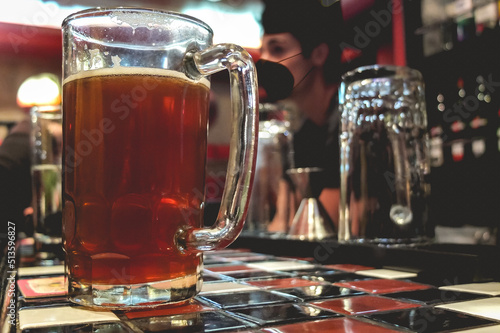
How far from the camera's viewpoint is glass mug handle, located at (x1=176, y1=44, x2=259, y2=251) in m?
0.58

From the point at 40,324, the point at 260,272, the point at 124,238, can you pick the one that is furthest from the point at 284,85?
the point at 40,324

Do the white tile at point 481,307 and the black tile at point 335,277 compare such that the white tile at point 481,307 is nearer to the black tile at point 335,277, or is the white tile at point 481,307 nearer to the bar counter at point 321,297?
the bar counter at point 321,297

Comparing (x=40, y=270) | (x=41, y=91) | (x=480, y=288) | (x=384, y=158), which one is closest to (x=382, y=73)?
(x=384, y=158)

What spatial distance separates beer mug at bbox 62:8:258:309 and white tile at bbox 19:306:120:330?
17 mm

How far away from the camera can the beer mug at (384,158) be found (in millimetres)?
1083

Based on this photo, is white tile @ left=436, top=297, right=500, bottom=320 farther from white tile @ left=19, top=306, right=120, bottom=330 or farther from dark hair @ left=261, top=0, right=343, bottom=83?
dark hair @ left=261, top=0, right=343, bottom=83

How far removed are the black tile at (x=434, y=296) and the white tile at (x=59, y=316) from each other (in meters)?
0.36

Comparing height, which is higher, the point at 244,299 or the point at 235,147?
the point at 235,147

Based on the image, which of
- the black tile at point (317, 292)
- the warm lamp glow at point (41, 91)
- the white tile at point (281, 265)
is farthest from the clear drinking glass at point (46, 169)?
the warm lamp glow at point (41, 91)

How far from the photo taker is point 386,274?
2.72 ft

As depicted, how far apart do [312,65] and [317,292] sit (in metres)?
1.13

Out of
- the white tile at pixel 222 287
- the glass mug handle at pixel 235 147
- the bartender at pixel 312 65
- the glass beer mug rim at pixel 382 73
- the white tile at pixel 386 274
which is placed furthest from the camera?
the bartender at pixel 312 65

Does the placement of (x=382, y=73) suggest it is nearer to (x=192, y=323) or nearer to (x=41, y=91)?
(x=192, y=323)

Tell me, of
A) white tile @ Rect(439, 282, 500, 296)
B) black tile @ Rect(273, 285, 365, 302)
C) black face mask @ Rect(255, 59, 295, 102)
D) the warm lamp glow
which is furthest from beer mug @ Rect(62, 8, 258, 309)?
the warm lamp glow
